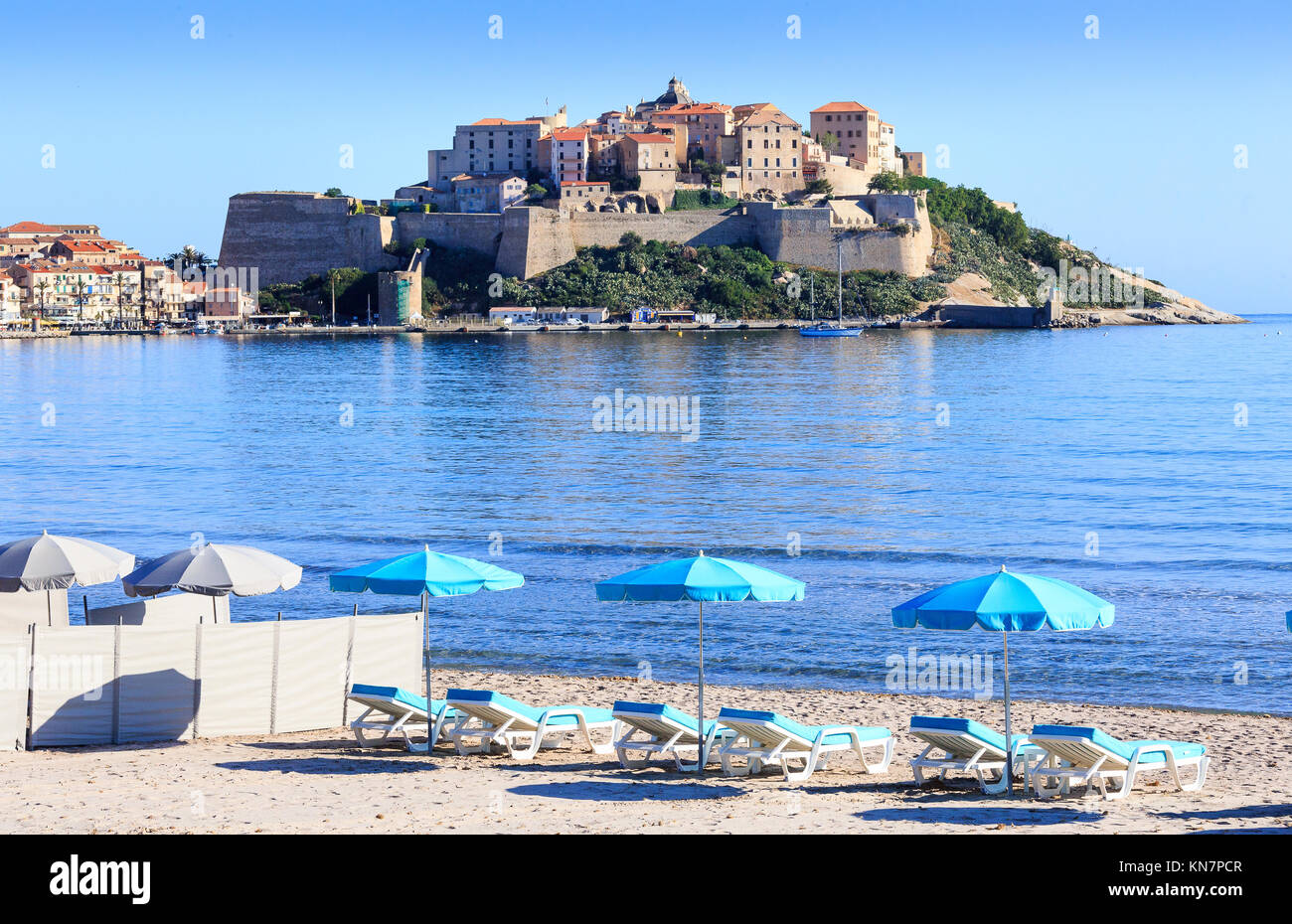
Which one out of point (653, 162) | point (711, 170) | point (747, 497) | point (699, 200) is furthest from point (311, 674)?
point (711, 170)

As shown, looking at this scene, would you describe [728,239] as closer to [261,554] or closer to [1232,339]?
[1232,339]

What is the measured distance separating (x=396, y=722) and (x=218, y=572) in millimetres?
1979

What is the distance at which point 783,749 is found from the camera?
9891mm

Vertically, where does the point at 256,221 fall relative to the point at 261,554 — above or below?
above

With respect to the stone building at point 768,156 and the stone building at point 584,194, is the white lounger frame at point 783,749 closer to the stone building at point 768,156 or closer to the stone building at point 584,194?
the stone building at point 584,194

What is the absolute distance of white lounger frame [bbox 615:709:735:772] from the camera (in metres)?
10.1

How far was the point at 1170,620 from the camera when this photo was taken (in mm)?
16734

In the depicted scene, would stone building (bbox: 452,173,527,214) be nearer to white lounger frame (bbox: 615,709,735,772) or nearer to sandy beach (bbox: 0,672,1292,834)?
sandy beach (bbox: 0,672,1292,834)

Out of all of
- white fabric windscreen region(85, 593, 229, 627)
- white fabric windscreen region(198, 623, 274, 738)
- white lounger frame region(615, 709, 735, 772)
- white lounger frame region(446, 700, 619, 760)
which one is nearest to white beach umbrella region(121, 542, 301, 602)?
white fabric windscreen region(198, 623, 274, 738)

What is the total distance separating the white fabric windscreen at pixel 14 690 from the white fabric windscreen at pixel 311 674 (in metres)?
1.79

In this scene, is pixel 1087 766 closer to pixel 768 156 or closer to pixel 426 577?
pixel 426 577

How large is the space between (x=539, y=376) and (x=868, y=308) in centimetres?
4574
